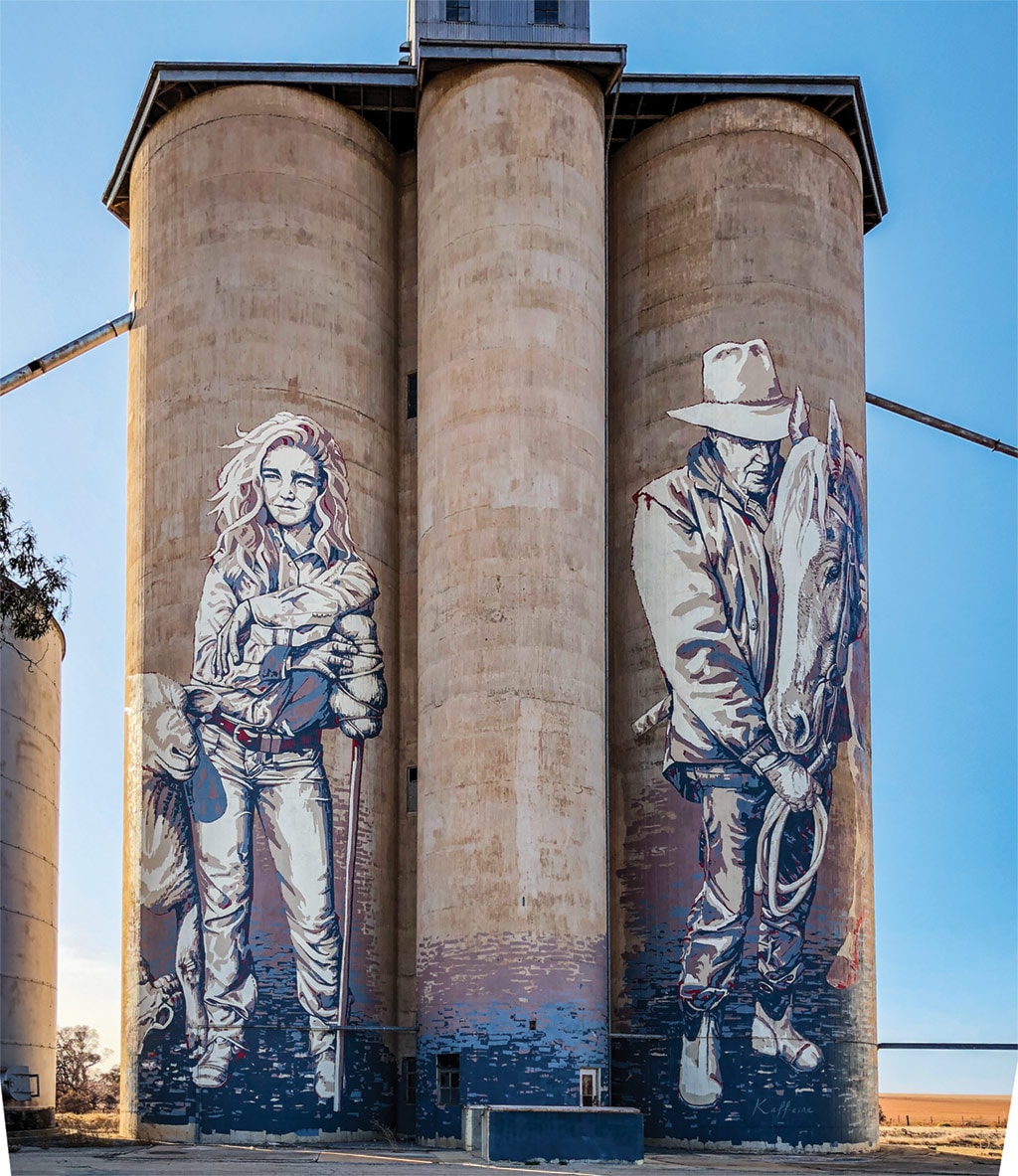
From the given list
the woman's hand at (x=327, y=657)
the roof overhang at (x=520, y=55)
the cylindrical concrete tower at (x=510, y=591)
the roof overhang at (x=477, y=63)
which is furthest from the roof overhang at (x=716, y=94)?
the woman's hand at (x=327, y=657)

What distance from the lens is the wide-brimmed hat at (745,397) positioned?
48.2 metres

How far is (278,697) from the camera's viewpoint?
46.4m

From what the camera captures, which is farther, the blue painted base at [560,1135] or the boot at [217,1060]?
the boot at [217,1060]

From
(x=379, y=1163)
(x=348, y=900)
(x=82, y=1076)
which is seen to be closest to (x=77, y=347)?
(x=348, y=900)

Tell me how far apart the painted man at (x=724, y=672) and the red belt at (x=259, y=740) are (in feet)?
28.6

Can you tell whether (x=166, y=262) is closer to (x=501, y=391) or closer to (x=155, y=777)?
(x=501, y=391)

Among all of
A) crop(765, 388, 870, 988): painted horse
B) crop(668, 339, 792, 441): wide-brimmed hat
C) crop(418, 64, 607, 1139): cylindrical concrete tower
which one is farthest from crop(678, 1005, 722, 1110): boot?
crop(668, 339, 792, 441): wide-brimmed hat

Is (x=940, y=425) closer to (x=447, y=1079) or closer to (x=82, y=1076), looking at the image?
(x=447, y=1079)

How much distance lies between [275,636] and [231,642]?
3.47 ft

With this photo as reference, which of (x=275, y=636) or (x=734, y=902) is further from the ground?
(x=275, y=636)

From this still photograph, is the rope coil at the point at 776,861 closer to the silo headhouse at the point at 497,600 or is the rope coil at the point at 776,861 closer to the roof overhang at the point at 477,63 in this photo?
the silo headhouse at the point at 497,600

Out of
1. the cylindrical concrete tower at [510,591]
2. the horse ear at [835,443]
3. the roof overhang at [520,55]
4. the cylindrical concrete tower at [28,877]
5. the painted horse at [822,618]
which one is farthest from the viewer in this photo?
the cylindrical concrete tower at [28,877]

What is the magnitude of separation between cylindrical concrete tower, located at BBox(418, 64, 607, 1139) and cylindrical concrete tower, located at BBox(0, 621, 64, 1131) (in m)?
14.7

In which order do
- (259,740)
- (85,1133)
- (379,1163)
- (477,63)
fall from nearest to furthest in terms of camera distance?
1. (379,1163)
2. (259,740)
3. (477,63)
4. (85,1133)
